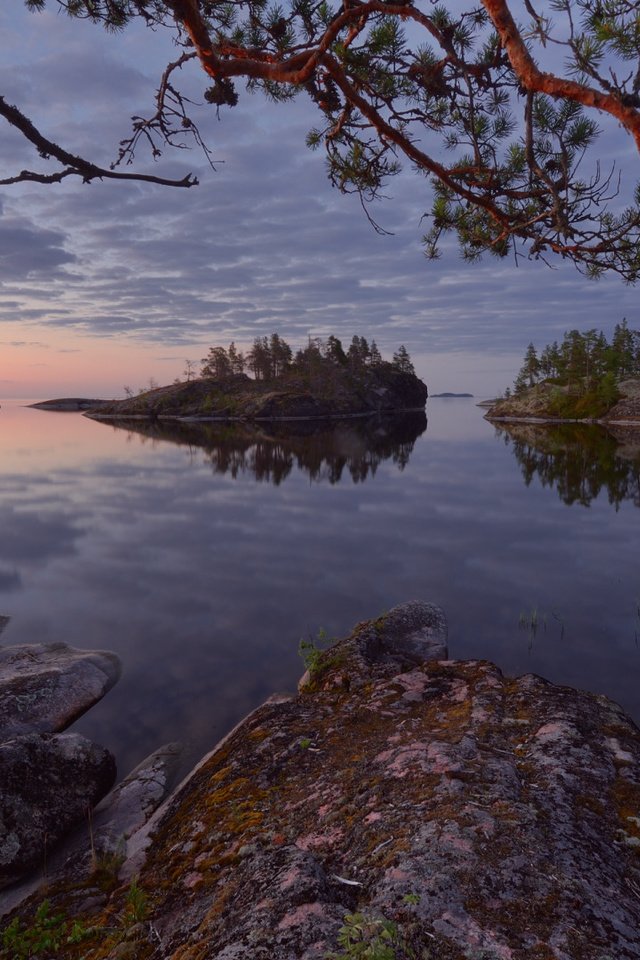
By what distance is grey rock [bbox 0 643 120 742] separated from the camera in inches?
373

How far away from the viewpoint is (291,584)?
62.8ft

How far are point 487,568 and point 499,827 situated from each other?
17.3 m

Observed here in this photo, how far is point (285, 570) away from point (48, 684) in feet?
36.7

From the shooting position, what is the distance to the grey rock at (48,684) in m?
9.47

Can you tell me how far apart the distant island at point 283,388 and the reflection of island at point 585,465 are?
65719mm

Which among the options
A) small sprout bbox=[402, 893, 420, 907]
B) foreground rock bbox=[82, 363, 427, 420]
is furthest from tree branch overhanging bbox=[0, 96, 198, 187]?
foreground rock bbox=[82, 363, 427, 420]

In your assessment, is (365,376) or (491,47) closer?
(491,47)

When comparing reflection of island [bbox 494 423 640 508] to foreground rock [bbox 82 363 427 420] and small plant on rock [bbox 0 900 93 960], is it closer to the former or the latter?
small plant on rock [bbox 0 900 93 960]

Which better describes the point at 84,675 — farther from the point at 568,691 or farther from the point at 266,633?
the point at 568,691

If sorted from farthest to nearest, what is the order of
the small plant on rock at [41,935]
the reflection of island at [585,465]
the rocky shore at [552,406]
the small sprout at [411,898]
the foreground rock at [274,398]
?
1. the foreground rock at [274,398]
2. the rocky shore at [552,406]
3. the reflection of island at [585,465]
4. the small plant on rock at [41,935]
5. the small sprout at [411,898]

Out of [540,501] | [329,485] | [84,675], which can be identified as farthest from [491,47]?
[329,485]

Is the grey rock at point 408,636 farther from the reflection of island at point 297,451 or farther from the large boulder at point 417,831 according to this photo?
the reflection of island at point 297,451

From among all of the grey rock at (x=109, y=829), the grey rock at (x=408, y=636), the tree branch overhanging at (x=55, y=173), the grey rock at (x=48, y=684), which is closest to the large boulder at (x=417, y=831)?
the grey rock at (x=109, y=829)

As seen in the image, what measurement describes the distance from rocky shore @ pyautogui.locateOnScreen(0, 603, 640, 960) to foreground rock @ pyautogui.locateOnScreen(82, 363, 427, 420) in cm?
11562
